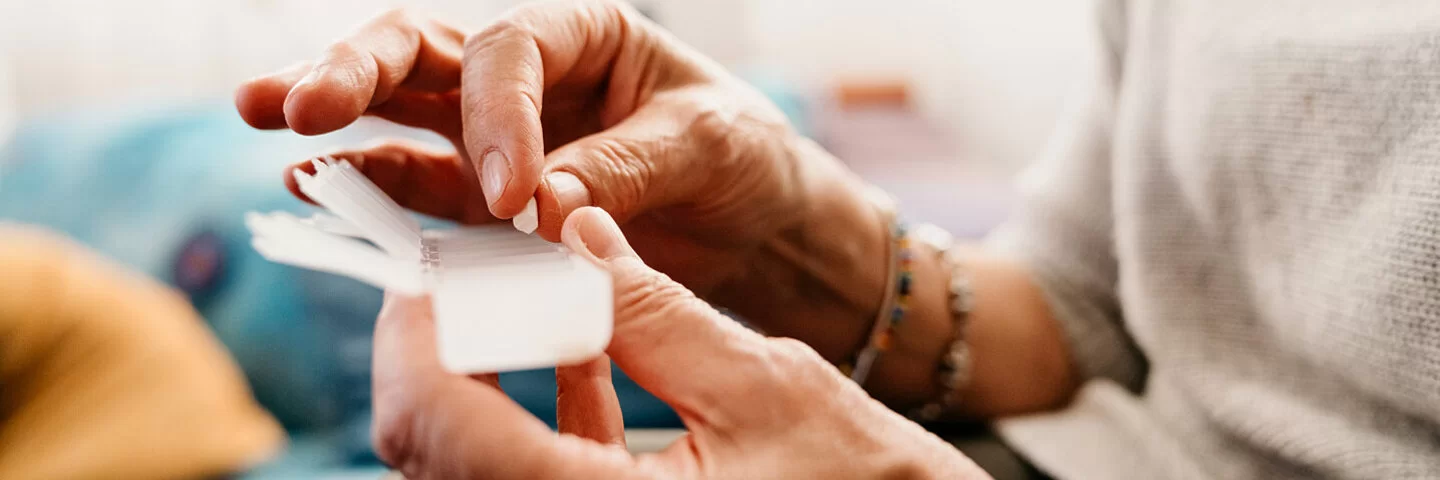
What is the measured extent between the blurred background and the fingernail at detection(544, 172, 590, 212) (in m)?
0.08

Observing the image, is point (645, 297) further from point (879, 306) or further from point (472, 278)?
point (879, 306)

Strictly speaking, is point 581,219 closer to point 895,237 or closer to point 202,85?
point 895,237

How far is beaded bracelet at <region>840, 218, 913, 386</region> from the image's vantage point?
61 centimetres

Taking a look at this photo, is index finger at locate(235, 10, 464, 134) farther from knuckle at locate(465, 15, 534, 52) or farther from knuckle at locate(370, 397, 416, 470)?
knuckle at locate(370, 397, 416, 470)

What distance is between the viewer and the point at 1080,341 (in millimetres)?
663

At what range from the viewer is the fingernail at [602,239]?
0.96 ft

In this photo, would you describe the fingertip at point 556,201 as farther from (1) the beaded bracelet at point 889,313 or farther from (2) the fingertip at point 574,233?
(1) the beaded bracelet at point 889,313

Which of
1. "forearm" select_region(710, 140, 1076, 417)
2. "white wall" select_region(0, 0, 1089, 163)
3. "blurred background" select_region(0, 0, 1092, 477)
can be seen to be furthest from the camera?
"white wall" select_region(0, 0, 1089, 163)

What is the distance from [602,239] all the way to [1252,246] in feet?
1.37

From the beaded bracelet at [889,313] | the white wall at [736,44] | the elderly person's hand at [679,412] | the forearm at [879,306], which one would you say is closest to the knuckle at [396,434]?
the elderly person's hand at [679,412]

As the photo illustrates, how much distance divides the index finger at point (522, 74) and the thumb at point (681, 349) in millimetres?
91

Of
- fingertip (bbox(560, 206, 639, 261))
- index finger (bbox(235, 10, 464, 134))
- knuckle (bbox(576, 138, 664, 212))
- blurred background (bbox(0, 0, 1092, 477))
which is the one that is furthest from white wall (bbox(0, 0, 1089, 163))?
fingertip (bbox(560, 206, 639, 261))

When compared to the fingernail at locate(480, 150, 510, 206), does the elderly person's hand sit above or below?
below

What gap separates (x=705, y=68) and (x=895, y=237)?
205 millimetres
